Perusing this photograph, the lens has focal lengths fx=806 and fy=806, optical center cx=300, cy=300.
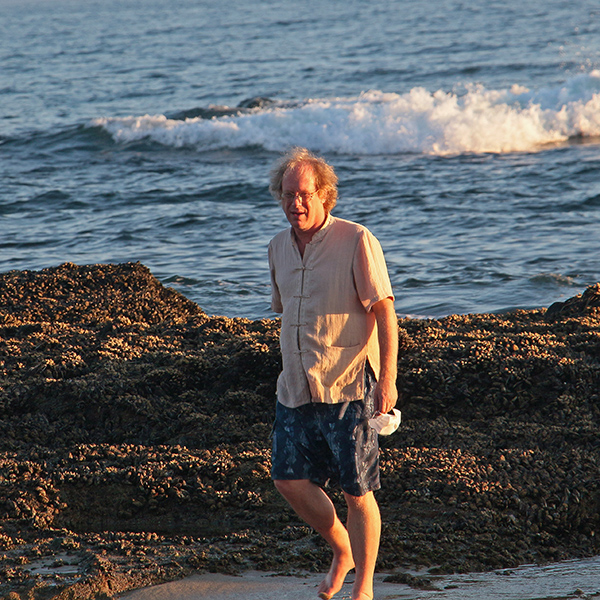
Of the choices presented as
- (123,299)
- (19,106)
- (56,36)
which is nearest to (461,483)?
(123,299)

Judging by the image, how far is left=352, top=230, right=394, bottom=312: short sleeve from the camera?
3.18m

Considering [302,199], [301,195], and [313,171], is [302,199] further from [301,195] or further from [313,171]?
[313,171]

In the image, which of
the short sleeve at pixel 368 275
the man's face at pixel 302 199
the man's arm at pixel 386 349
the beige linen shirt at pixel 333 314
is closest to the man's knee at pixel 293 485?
the beige linen shirt at pixel 333 314

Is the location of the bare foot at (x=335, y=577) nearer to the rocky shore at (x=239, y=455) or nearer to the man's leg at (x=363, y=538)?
the man's leg at (x=363, y=538)

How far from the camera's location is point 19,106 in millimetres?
25375

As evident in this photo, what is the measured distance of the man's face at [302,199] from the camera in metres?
3.28

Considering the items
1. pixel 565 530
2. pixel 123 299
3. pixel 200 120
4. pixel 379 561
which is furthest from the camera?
pixel 200 120

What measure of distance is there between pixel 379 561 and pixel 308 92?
2274 centimetres

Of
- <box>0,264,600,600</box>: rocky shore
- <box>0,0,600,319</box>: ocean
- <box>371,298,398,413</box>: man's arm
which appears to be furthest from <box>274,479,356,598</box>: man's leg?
<box>0,0,600,319</box>: ocean

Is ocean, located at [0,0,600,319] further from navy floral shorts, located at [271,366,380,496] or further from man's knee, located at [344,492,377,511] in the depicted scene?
man's knee, located at [344,492,377,511]

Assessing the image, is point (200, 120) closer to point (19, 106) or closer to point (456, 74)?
point (19, 106)

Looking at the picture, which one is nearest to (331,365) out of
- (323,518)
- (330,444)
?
(330,444)

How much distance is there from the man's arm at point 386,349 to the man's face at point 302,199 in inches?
17.2

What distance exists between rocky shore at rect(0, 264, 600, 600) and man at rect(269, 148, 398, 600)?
420 mm
